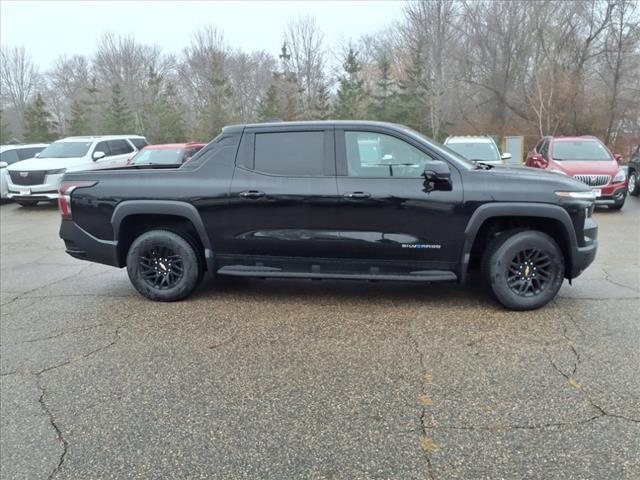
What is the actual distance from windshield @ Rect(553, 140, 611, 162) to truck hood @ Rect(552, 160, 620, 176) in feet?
0.97

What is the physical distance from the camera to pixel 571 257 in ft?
15.0

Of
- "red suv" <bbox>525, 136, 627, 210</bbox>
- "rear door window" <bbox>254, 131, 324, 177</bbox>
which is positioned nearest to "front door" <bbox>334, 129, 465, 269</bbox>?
"rear door window" <bbox>254, 131, 324, 177</bbox>

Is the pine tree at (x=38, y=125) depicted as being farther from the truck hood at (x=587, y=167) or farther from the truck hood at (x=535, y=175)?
the truck hood at (x=535, y=175)

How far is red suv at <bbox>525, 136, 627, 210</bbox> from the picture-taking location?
10.8 metres

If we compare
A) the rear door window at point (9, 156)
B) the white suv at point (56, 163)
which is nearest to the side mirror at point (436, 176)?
the white suv at point (56, 163)

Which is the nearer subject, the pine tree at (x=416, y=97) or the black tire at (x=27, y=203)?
the black tire at (x=27, y=203)

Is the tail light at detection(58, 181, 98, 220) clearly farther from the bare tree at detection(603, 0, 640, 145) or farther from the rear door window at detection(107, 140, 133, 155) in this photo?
the bare tree at detection(603, 0, 640, 145)

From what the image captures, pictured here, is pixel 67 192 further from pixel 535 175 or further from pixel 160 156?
pixel 160 156

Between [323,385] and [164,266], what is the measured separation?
8.47 feet

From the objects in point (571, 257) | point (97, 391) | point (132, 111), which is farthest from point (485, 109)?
point (97, 391)

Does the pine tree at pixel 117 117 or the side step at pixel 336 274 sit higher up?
the pine tree at pixel 117 117

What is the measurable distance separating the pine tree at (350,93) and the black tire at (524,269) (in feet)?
97.3

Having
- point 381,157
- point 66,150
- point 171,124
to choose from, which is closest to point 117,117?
point 171,124

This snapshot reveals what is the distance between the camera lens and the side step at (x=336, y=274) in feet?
15.4
